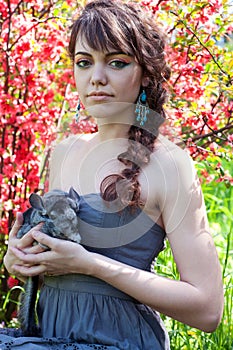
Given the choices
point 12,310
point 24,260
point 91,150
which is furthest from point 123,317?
point 12,310

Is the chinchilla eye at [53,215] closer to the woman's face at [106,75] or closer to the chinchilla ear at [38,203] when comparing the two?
the chinchilla ear at [38,203]

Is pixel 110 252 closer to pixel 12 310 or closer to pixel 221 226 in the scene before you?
pixel 12 310

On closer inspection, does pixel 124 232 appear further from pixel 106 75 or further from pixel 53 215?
pixel 106 75

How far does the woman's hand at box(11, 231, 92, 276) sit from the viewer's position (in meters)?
1.79

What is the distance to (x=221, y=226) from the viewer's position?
487 centimetres

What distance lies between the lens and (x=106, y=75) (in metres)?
1.95

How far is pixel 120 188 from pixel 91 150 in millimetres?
323

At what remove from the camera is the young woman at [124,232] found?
5.95ft

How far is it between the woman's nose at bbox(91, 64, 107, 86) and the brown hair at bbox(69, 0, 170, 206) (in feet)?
0.18

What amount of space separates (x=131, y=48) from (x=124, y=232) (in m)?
0.54

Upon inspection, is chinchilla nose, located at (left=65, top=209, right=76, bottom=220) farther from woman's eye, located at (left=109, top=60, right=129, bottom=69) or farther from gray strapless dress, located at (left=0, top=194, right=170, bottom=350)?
woman's eye, located at (left=109, top=60, right=129, bottom=69)

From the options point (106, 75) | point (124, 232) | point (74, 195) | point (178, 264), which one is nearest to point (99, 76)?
point (106, 75)

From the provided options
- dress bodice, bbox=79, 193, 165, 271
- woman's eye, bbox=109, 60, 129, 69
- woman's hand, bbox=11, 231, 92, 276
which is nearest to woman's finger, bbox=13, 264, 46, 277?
woman's hand, bbox=11, 231, 92, 276

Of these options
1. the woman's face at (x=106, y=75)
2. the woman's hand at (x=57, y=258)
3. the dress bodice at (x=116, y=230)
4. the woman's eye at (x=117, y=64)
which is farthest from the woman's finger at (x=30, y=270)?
the woman's eye at (x=117, y=64)
